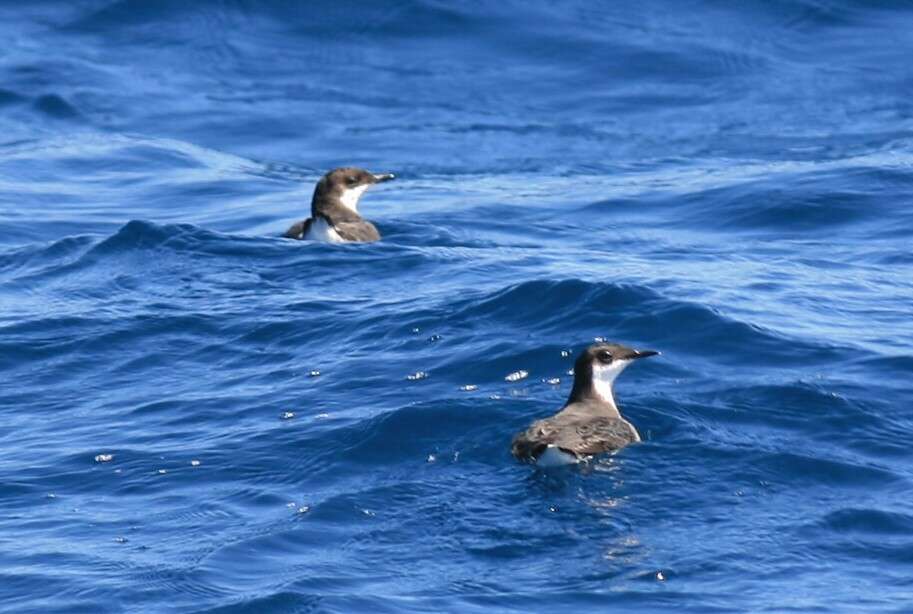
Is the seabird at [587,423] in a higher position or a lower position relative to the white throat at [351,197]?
lower

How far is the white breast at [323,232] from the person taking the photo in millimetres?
16688

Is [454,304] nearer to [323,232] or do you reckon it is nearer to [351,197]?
[323,232]

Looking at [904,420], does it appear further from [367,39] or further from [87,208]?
[367,39]

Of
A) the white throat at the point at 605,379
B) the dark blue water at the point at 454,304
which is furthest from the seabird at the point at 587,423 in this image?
the dark blue water at the point at 454,304

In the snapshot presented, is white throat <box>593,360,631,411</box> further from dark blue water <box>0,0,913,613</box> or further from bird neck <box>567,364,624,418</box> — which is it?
dark blue water <box>0,0,913,613</box>

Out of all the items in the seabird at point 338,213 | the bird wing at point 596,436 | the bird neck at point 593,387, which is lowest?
the bird wing at point 596,436

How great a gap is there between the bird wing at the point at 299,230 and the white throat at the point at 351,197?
1.97 ft

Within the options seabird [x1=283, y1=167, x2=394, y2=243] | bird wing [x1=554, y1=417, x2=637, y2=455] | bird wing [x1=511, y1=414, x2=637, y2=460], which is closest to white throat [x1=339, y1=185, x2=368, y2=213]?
seabird [x1=283, y1=167, x2=394, y2=243]

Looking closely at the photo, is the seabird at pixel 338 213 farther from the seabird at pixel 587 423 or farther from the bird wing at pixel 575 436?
the bird wing at pixel 575 436

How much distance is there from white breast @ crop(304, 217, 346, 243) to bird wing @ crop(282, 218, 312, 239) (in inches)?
3.8

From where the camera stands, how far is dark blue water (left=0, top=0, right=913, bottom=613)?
993 centimetres

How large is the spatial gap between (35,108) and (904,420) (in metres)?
15.8

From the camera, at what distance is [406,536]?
10109 millimetres

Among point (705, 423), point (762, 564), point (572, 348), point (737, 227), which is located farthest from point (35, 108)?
point (762, 564)
